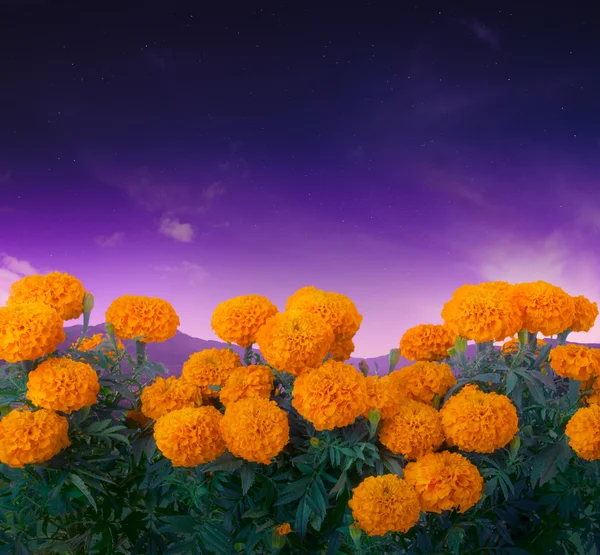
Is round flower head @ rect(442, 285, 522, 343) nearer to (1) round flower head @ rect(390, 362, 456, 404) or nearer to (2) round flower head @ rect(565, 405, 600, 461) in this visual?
(1) round flower head @ rect(390, 362, 456, 404)

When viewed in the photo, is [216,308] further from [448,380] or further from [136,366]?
[448,380]

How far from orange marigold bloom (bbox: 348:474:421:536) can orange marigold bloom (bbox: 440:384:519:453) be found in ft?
1.12

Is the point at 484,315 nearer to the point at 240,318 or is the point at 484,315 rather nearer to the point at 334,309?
the point at 334,309

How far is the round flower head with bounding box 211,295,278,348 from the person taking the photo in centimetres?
273

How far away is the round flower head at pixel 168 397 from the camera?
8.89 feet

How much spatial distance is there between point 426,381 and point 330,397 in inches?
26.6

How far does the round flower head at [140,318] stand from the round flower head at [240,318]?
0.85ft

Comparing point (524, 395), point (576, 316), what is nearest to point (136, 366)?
point (524, 395)

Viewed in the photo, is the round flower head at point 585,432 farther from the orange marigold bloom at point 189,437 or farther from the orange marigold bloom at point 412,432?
the orange marigold bloom at point 189,437

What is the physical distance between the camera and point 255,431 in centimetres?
229

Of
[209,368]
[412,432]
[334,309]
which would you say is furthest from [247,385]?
[412,432]

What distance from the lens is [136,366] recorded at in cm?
294

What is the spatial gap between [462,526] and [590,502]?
809 millimetres

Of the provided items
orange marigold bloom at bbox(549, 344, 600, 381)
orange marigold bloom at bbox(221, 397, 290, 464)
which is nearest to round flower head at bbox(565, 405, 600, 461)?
orange marigold bloom at bbox(549, 344, 600, 381)
